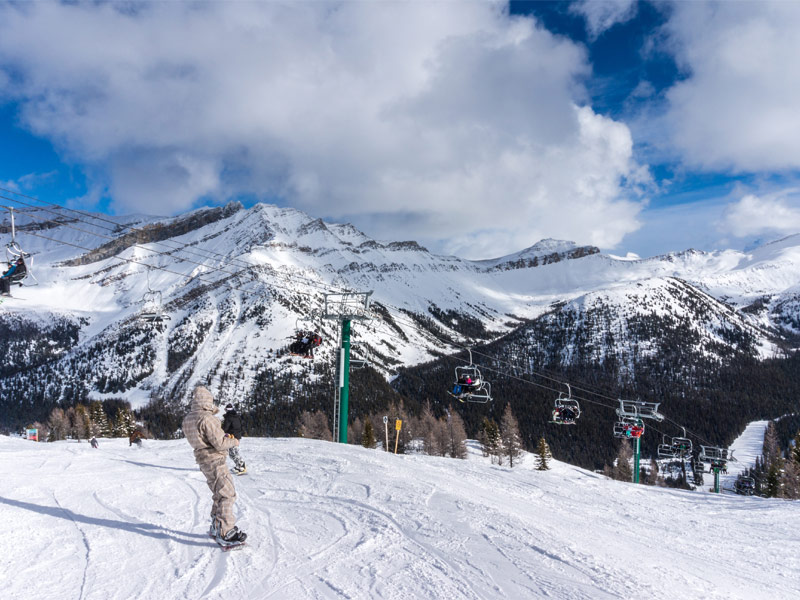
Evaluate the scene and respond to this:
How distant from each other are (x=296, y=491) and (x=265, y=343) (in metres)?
172

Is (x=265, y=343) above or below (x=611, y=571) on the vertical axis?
above

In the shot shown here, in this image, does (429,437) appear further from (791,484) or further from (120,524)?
(120,524)

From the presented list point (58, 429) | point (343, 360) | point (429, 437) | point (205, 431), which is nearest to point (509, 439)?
point (429, 437)

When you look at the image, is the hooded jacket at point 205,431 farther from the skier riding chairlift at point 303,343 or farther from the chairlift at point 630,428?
the chairlift at point 630,428

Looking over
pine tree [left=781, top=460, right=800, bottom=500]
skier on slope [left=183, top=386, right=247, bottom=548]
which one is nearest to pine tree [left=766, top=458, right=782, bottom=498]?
pine tree [left=781, top=460, right=800, bottom=500]

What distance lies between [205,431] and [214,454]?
36 cm

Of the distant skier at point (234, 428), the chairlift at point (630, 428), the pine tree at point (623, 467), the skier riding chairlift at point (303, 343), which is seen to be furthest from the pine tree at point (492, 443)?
the distant skier at point (234, 428)

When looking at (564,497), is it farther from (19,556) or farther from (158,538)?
(19,556)

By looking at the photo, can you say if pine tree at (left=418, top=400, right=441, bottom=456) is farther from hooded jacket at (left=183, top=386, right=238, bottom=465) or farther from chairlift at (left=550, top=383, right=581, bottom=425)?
hooded jacket at (left=183, top=386, right=238, bottom=465)

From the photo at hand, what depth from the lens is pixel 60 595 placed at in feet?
17.5

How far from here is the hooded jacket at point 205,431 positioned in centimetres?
644

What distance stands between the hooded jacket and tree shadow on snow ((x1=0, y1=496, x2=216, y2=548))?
4.79ft

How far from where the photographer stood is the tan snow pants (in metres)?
6.57

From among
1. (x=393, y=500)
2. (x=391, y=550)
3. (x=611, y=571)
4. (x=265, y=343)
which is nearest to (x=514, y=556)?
(x=611, y=571)
